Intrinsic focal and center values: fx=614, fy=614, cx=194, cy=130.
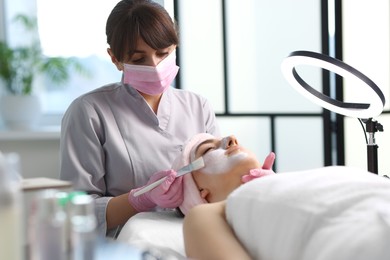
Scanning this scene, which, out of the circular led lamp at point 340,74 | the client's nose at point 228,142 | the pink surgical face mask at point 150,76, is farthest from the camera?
the pink surgical face mask at point 150,76

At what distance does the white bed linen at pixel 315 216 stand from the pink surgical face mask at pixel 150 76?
2.34 feet

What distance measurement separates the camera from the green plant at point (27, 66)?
324 cm

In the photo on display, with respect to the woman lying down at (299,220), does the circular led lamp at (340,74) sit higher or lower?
higher

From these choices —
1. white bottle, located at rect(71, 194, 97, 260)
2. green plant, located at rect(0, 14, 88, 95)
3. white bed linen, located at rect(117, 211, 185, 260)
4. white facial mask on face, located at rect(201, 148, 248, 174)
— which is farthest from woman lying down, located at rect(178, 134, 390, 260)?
green plant, located at rect(0, 14, 88, 95)

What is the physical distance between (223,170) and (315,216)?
0.53 meters

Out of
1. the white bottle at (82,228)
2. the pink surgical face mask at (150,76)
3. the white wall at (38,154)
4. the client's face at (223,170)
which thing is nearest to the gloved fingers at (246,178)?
the client's face at (223,170)

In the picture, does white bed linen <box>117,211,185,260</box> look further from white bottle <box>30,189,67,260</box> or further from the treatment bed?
white bottle <box>30,189,67,260</box>

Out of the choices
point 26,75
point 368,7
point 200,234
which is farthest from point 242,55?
Answer: point 200,234

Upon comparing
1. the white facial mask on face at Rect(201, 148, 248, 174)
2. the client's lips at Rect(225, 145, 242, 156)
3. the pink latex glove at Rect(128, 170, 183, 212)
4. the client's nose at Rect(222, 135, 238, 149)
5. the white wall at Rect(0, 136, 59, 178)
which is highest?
the client's nose at Rect(222, 135, 238, 149)

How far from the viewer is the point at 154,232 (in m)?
1.57

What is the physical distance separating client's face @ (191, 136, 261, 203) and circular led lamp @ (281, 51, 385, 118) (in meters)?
0.23

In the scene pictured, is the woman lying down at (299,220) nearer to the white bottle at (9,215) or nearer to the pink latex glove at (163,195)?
the pink latex glove at (163,195)

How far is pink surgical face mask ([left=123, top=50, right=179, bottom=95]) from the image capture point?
6.24 ft

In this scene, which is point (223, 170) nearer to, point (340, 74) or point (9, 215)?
point (340, 74)
